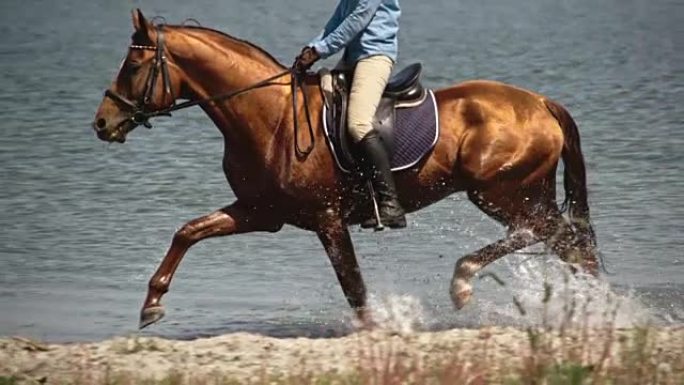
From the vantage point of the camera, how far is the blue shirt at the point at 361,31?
11312 mm

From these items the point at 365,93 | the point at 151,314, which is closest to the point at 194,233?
the point at 151,314

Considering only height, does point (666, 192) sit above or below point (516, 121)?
below

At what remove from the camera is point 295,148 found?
11.4 metres

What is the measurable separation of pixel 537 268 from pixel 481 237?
184cm

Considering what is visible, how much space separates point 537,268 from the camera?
505 inches

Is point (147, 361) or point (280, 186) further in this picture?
point (280, 186)

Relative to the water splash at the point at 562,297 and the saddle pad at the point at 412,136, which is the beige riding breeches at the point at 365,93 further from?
the water splash at the point at 562,297

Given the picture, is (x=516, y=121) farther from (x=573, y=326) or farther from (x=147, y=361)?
(x=147, y=361)

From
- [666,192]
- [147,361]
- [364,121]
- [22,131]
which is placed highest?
[364,121]

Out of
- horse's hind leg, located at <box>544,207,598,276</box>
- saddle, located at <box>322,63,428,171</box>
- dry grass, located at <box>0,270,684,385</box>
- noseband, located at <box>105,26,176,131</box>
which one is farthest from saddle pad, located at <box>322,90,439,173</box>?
dry grass, located at <box>0,270,684,385</box>

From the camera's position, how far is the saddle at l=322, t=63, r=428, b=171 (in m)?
11.5

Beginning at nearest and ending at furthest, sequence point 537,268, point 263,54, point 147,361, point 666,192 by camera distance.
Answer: point 147,361 < point 263,54 < point 537,268 < point 666,192

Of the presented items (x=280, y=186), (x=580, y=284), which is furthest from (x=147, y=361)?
(x=580, y=284)

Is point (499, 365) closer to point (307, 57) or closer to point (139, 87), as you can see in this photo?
point (307, 57)
